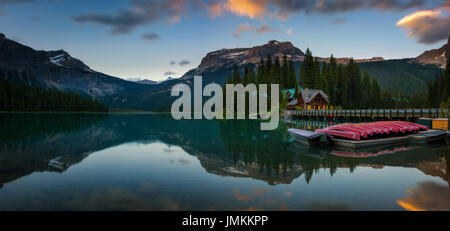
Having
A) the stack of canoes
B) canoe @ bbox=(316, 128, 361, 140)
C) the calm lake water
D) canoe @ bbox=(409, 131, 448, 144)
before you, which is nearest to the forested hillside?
the calm lake water

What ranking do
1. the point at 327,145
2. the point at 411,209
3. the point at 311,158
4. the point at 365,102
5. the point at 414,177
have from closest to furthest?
A: the point at 411,209 → the point at 414,177 → the point at 311,158 → the point at 327,145 → the point at 365,102

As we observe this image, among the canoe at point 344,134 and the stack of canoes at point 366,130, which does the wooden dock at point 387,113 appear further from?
the canoe at point 344,134

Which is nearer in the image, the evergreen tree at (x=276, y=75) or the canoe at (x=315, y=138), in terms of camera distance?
the canoe at (x=315, y=138)

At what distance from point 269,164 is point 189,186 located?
5905 millimetres

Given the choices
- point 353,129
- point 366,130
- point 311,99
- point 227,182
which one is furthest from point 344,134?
point 311,99

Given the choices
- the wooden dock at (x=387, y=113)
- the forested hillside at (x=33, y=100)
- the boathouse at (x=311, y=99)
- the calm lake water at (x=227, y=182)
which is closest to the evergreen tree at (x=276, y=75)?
the boathouse at (x=311, y=99)

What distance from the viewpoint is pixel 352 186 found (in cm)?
1002

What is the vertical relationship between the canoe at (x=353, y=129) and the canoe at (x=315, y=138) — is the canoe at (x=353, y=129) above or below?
above

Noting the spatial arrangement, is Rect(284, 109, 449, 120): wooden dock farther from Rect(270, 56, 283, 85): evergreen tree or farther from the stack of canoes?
Rect(270, 56, 283, 85): evergreen tree

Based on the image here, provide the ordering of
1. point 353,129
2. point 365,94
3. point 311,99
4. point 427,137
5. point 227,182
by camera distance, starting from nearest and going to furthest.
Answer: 1. point 227,182
2. point 353,129
3. point 427,137
4. point 311,99
5. point 365,94

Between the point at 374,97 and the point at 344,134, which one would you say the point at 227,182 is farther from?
the point at 374,97
